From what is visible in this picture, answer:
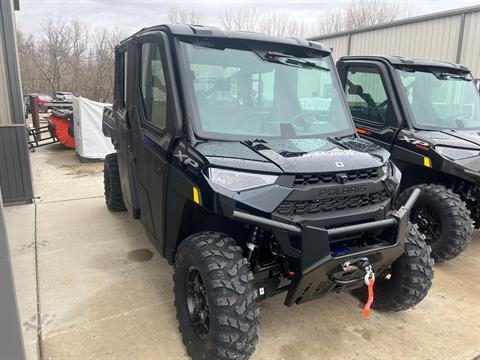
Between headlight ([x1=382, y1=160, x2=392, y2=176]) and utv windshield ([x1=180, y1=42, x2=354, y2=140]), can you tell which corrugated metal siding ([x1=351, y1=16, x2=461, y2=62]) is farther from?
headlight ([x1=382, y1=160, x2=392, y2=176])

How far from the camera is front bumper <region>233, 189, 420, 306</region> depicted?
2279mm

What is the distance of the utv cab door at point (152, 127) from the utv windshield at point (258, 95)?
0.26 metres

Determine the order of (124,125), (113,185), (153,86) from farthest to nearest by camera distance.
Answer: (113,185) → (124,125) → (153,86)

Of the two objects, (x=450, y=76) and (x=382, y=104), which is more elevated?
(x=450, y=76)

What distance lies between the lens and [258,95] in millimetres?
2982

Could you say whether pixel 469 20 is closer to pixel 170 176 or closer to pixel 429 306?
pixel 429 306

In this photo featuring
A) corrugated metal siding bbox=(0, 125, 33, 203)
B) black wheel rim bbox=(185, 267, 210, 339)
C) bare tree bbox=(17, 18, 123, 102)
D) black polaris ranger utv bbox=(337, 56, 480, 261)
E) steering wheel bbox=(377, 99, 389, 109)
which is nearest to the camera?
black wheel rim bbox=(185, 267, 210, 339)

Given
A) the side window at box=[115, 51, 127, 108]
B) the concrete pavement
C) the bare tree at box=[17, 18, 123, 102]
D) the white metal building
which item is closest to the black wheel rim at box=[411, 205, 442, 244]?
the concrete pavement

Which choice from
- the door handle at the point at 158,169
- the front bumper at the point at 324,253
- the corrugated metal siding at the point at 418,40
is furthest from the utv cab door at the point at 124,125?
the corrugated metal siding at the point at 418,40

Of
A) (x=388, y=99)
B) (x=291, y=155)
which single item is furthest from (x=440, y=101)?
(x=291, y=155)

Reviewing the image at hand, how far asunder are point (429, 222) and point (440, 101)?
1555mm

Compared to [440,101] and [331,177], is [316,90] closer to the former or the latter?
[331,177]

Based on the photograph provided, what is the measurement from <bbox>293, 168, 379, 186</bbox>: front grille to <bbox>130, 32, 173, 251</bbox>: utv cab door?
1.03m

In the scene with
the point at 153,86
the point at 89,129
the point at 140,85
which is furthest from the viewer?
the point at 89,129
